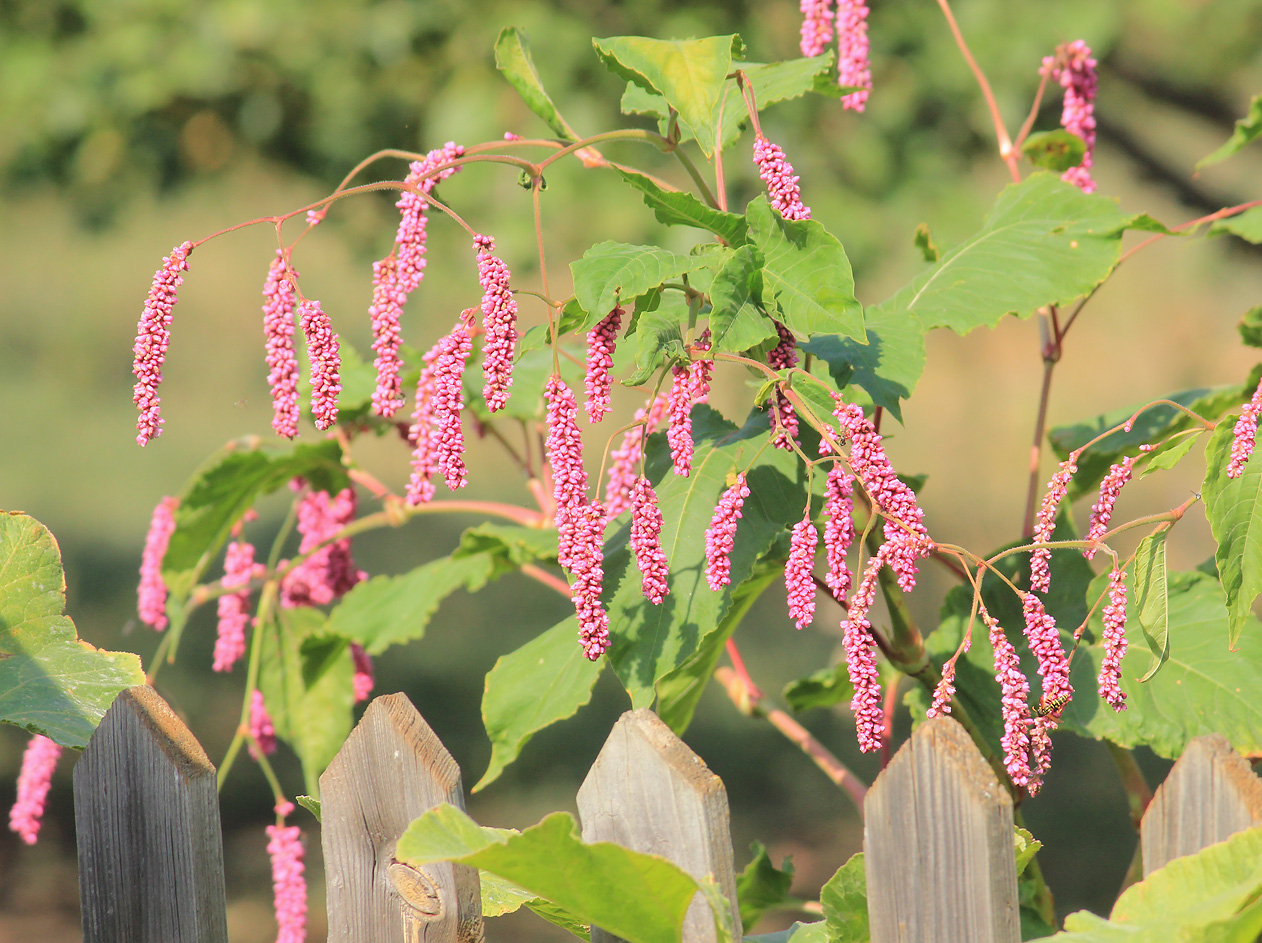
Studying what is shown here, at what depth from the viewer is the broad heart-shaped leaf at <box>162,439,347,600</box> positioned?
5.45ft

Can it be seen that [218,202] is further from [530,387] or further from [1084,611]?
[1084,611]

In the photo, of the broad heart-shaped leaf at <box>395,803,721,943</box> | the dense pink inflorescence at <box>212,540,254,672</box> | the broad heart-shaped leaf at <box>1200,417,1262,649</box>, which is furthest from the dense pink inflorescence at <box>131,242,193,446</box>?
the dense pink inflorescence at <box>212,540,254,672</box>

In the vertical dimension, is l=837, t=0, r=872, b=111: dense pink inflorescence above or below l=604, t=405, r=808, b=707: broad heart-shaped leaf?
above

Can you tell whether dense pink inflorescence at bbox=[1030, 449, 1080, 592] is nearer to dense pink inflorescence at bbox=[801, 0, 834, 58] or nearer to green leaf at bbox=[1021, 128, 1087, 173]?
dense pink inflorescence at bbox=[801, 0, 834, 58]

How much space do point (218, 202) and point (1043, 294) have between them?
3212 millimetres

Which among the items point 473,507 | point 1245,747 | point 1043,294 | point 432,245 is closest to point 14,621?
point 473,507

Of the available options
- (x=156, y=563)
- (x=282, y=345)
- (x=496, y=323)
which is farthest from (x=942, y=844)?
(x=156, y=563)

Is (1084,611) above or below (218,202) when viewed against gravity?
below

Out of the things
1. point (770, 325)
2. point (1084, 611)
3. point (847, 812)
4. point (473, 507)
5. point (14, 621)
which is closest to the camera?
point (770, 325)

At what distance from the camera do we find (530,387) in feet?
5.97

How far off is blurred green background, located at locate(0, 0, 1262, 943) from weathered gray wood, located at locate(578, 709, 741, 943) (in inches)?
66.8

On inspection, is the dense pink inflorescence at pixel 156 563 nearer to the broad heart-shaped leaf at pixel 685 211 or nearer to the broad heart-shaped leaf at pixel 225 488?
the broad heart-shaped leaf at pixel 225 488

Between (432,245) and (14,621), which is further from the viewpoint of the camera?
(432,245)

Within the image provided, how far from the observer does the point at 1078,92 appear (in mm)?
1502
